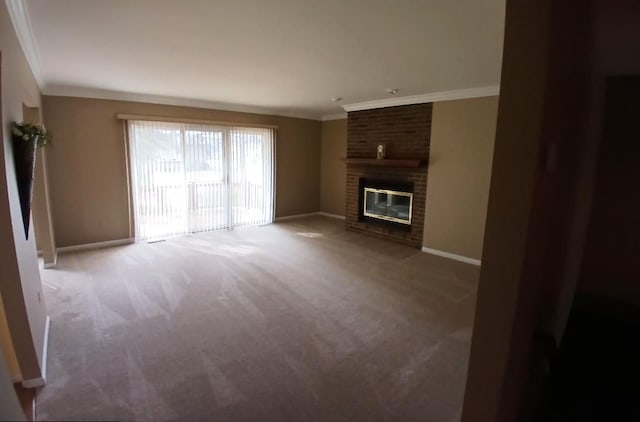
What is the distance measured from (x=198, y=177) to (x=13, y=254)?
150 inches

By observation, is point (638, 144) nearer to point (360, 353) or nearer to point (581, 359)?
point (581, 359)

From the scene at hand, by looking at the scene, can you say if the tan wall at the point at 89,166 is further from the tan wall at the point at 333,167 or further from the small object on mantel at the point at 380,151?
the small object on mantel at the point at 380,151

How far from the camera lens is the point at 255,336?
2443 millimetres

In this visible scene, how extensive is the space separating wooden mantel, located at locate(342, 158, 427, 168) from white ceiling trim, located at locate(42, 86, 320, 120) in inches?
75.7

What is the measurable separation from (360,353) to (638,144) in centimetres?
198

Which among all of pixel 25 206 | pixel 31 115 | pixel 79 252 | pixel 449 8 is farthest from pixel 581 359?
pixel 79 252

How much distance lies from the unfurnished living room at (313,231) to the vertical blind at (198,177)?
4 cm

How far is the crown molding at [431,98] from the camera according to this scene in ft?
12.9

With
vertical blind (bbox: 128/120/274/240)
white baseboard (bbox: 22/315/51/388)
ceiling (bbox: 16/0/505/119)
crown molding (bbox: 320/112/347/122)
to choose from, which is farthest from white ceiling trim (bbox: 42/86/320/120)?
white baseboard (bbox: 22/315/51/388)

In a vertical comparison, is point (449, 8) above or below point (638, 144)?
above

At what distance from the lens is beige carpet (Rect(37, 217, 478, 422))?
170 cm

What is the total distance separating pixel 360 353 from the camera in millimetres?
2273

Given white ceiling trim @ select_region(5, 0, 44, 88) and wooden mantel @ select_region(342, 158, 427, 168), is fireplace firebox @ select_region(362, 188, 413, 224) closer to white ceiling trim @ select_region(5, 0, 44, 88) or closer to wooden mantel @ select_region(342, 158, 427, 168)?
wooden mantel @ select_region(342, 158, 427, 168)

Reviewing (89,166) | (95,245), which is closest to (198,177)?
(89,166)
